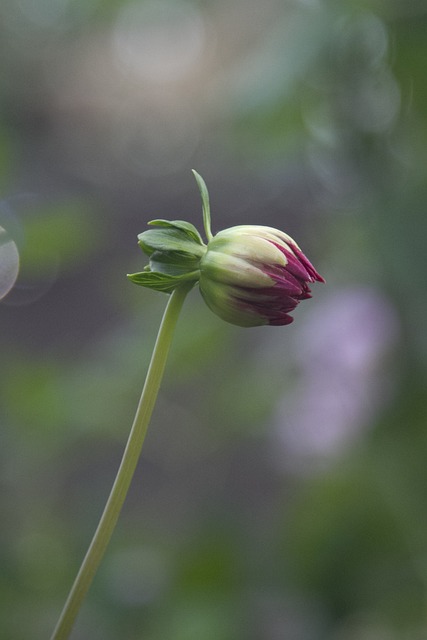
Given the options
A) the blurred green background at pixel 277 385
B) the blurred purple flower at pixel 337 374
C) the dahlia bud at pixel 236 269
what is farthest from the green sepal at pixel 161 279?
the blurred purple flower at pixel 337 374

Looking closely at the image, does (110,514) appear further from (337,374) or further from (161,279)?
(337,374)

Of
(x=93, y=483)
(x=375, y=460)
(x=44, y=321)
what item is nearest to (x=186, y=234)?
(x=375, y=460)

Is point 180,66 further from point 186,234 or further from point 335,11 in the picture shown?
point 186,234

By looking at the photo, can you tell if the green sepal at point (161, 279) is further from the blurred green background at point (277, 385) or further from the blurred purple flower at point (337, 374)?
the blurred purple flower at point (337, 374)

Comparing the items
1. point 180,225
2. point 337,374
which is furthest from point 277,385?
point 180,225

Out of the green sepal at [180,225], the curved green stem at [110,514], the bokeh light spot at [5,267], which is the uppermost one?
the green sepal at [180,225]

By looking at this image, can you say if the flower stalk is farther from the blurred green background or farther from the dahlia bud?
the blurred green background
